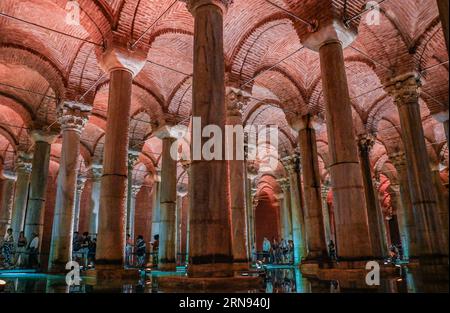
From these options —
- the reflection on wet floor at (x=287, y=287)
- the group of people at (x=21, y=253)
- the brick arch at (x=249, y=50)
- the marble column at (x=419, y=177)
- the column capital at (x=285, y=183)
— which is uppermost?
the brick arch at (x=249, y=50)

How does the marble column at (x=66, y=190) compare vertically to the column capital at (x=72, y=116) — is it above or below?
below

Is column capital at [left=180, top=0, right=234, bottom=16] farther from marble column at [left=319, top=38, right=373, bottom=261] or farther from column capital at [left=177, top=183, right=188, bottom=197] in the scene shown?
column capital at [left=177, top=183, right=188, bottom=197]

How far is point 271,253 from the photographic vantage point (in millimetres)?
20141

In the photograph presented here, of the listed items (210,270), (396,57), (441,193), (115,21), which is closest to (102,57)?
(115,21)

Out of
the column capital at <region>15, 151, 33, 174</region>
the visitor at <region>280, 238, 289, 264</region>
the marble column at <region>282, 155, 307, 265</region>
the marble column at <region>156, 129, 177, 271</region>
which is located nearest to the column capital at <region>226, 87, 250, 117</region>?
the marble column at <region>156, 129, 177, 271</region>

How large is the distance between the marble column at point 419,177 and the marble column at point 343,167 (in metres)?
3.59

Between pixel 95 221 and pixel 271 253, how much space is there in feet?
32.6

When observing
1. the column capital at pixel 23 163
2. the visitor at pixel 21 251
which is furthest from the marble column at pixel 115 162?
the column capital at pixel 23 163

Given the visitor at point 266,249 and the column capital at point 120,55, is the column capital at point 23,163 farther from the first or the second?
the visitor at point 266,249

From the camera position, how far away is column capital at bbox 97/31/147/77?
8.02 metres

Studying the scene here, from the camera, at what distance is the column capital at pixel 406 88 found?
9.63 meters

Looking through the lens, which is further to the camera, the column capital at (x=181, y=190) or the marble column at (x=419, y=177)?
the column capital at (x=181, y=190)

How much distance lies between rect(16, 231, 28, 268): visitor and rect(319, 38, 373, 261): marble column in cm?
1037

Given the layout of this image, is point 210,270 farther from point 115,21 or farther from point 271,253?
point 271,253
